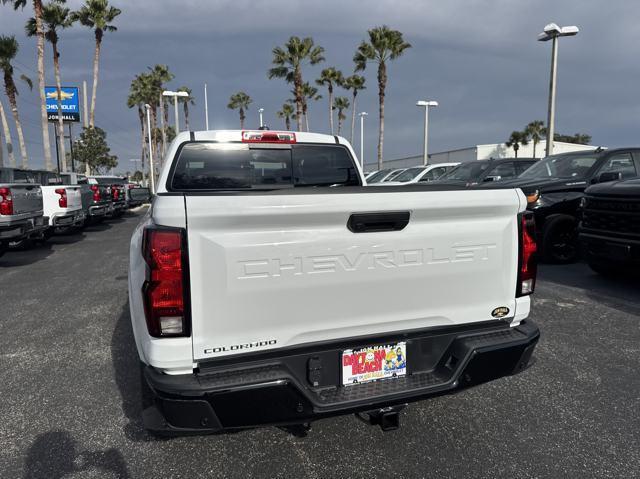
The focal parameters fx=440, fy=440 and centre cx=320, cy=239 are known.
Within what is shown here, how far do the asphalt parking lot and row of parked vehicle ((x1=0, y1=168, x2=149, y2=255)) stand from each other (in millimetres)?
1844

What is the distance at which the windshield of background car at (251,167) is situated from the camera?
12.4 feet

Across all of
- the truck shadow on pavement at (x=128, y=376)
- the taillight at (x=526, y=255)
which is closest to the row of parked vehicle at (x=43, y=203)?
the truck shadow on pavement at (x=128, y=376)

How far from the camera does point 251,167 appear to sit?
12.8ft

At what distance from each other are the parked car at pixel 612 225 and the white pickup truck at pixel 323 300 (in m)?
4.04

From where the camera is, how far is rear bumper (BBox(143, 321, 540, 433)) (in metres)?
1.98

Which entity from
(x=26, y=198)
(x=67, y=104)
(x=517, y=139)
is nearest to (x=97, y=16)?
(x=67, y=104)

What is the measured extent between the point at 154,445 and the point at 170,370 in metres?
1.02

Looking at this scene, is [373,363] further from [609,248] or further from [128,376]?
[609,248]

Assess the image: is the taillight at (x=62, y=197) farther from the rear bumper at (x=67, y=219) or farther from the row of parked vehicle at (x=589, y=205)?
the row of parked vehicle at (x=589, y=205)

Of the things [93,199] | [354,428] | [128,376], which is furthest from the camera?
[93,199]

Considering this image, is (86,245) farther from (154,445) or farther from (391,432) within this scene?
(391,432)

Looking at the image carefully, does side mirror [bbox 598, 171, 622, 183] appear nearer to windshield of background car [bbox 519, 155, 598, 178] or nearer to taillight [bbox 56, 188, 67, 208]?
windshield of background car [bbox 519, 155, 598, 178]

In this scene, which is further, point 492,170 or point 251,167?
point 492,170

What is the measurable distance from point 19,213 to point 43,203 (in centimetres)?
188
